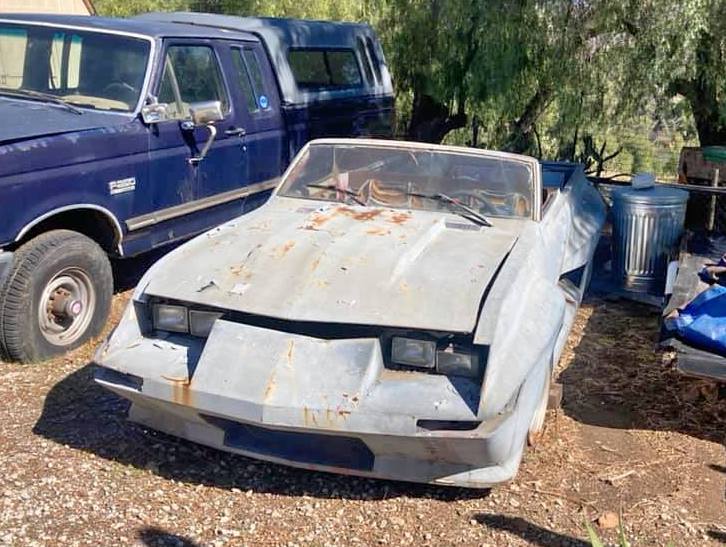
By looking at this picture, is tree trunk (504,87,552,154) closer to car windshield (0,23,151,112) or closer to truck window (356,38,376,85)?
truck window (356,38,376,85)

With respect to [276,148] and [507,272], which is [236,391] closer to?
[507,272]

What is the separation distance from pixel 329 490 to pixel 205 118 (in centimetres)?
320

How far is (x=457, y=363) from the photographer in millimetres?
3463

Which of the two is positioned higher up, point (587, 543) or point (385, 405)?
point (385, 405)

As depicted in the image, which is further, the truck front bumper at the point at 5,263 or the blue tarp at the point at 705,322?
the truck front bumper at the point at 5,263

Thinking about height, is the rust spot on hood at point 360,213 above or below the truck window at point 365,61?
below

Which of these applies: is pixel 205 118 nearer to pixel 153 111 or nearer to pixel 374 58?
pixel 153 111

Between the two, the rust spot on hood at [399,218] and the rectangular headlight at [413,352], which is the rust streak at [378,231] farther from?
the rectangular headlight at [413,352]

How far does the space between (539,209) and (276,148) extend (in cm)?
316

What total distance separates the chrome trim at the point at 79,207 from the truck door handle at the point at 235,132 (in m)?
1.38

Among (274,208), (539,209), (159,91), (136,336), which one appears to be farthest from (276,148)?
(136,336)

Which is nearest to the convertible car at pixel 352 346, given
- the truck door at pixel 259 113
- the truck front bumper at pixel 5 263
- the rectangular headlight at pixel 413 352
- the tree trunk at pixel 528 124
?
the rectangular headlight at pixel 413 352

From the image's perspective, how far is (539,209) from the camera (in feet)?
15.5

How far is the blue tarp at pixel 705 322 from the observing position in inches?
171
